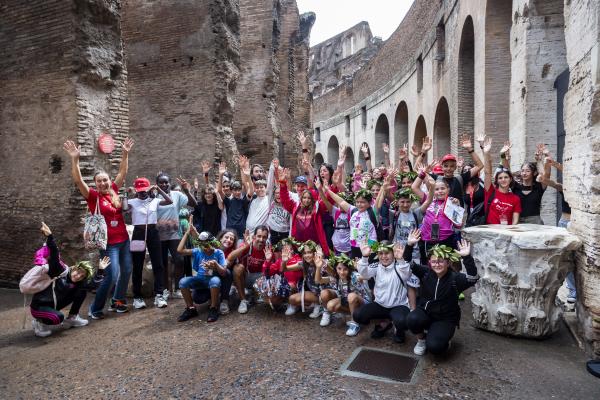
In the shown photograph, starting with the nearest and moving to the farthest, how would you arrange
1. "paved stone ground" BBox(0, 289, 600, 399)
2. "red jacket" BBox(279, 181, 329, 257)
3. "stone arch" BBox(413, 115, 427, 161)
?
"paved stone ground" BBox(0, 289, 600, 399), "red jacket" BBox(279, 181, 329, 257), "stone arch" BBox(413, 115, 427, 161)

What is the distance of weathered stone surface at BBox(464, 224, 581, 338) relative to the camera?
157 inches

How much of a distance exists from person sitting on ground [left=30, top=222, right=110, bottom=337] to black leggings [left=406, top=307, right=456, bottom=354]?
3610mm

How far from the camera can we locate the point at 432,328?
150 inches

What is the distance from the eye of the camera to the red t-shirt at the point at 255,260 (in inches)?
213

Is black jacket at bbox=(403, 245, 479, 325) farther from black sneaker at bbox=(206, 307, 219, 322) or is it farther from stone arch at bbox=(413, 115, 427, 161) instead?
stone arch at bbox=(413, 115, 427, 161)

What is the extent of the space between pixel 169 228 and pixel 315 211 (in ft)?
6.74

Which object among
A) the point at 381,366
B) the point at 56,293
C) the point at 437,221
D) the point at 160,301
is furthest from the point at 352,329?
the point at 56,293

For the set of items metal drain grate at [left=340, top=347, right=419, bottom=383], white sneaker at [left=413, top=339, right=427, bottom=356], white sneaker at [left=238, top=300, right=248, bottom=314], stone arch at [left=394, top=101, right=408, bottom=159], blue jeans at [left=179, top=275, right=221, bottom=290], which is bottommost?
metal drain grate at [left=340, top=347, right=419, bottom=383]

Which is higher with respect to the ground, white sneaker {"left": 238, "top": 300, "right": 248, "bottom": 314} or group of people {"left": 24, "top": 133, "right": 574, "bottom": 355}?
group of people {"left": 24, "top": 133, "right": 574, "bottom": 355}

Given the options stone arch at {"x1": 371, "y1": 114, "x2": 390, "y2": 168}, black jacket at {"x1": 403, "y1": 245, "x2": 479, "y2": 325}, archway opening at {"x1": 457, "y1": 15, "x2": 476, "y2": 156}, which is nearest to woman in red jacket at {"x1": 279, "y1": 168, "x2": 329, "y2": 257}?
black jacket at {"x1": 403, "y1": 245, "x2": 479, "y2": 325}

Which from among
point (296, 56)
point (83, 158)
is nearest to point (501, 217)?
point (83, 158)

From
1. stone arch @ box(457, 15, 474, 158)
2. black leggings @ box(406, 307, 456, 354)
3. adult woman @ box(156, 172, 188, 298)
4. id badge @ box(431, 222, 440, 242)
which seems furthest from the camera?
stone arch @ box(457, 15, 474, 158)

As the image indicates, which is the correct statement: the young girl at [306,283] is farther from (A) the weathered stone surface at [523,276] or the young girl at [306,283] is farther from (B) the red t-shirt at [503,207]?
(B) the red t-shirt at [503,207]

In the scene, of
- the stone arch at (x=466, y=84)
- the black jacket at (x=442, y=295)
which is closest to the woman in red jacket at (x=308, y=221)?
the black jacket at (x=442, y=295)
